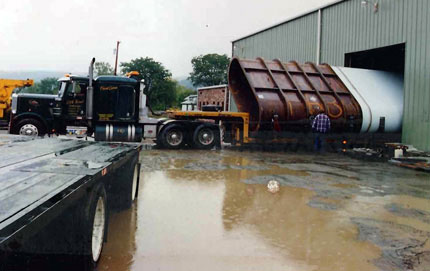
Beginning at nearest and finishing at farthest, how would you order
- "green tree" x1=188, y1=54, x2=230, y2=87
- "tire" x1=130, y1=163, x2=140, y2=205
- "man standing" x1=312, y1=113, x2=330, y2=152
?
"tire" x1=130, y1=163, x2=140, y2=205, "man standing" x1=312, y1=113, x2=330, y2=152, "green tree" x1=188, y1=54, x2=230, y2=87

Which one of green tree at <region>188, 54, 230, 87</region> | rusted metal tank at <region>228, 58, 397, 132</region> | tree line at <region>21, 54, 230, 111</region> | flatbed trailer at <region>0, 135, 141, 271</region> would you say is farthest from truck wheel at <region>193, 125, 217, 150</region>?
green tree at <region>188, 54, 230, 87</region>

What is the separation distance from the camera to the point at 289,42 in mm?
22344

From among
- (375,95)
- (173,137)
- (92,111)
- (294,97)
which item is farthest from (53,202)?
(375,95)

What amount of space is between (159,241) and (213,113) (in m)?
10.9

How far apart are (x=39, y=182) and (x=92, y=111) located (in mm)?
10948

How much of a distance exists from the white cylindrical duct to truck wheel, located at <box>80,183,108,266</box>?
13527mm

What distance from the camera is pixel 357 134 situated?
52.1 ft

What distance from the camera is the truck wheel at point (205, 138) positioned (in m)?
15.2

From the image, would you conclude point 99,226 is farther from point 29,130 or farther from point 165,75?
point 165,75

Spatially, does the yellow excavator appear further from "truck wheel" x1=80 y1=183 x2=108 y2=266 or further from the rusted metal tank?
"truck wheel" x1=80 y1=183 x2=108 y2=266

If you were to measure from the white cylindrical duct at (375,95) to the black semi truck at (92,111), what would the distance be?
7.59 meters

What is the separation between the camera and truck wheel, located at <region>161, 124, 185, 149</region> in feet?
49.0

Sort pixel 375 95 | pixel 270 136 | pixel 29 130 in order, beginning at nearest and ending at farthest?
pixel 29 130
pixel 270 136
pixel 375 95

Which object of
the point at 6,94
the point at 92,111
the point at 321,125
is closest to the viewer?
the point at 92,111
